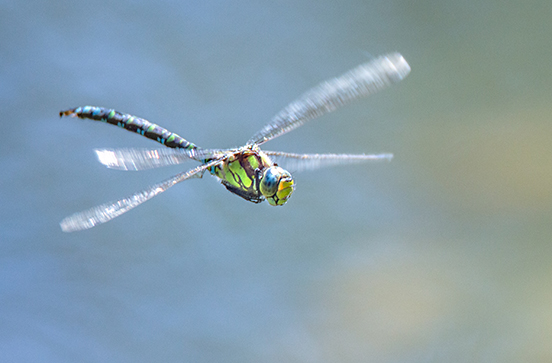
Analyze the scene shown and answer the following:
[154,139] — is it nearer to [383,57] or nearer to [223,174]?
[223,174]

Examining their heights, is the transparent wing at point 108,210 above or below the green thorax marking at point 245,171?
below

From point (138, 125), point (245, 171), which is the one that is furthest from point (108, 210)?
point (138, 125)

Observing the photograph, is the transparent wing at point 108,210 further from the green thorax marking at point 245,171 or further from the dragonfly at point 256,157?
the green thorax marking at point 245,171

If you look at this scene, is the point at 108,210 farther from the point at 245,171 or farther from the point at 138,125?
the point at 138,125

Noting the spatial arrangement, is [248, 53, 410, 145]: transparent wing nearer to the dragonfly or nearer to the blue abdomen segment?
the dragonfly

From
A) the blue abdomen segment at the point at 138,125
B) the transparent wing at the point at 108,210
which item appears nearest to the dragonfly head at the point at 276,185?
the transparent wing at the point at 108,210

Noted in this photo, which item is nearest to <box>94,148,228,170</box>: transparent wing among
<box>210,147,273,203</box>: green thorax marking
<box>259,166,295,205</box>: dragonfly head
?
<box>210,147,273,203</box>: green thorax marking

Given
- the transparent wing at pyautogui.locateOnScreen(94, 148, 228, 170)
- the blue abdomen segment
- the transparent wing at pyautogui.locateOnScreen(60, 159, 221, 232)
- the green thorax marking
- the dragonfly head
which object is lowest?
the transparent wing at pyautogui.locateOnScreen(60, 159, 221, 232)
